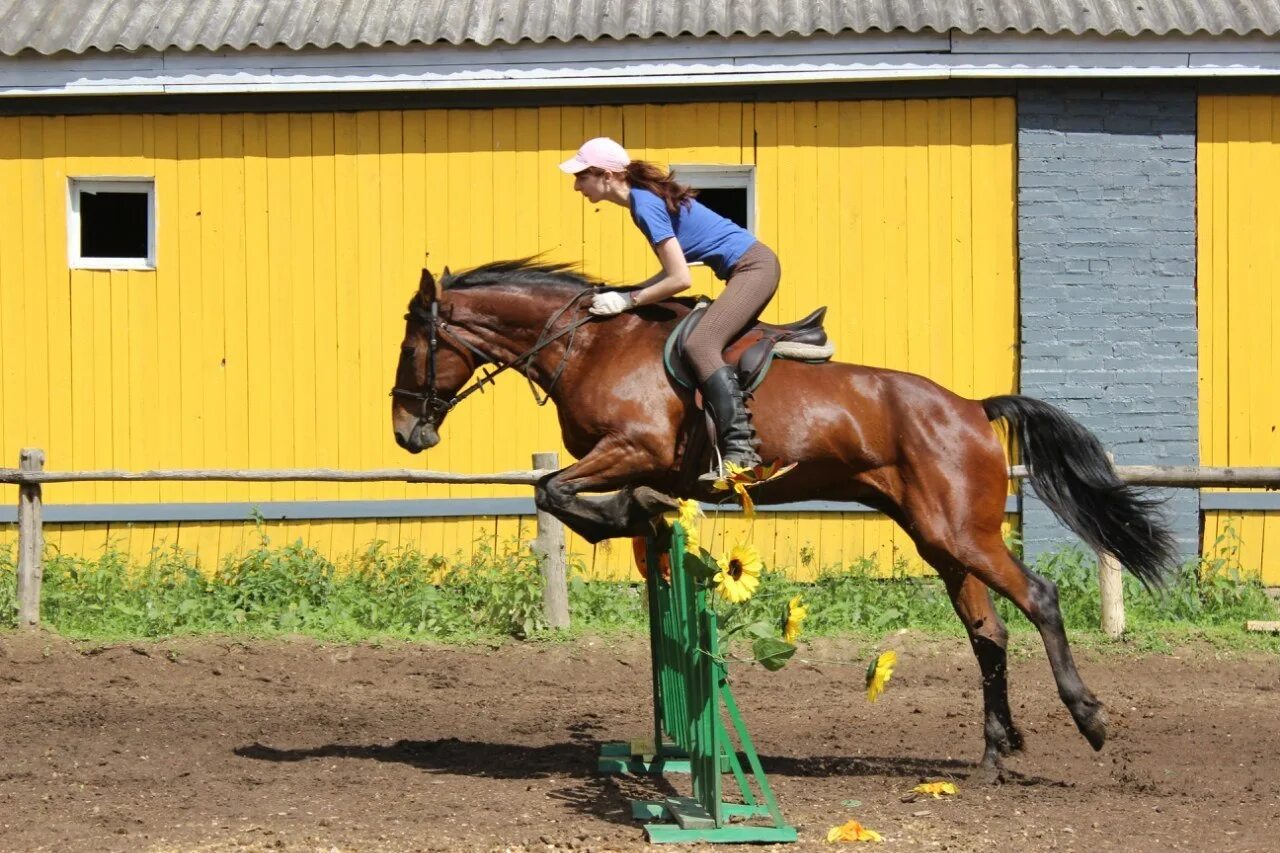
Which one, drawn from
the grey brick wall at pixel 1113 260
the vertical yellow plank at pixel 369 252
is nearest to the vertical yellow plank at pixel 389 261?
the vertical yellow plank at pixel 369 252

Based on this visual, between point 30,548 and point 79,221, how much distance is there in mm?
2410

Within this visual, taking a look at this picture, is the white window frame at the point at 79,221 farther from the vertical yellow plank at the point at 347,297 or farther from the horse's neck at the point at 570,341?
the horse's neck at the point at 570,341

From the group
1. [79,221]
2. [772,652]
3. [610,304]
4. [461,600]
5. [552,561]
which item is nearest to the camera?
[772,652]

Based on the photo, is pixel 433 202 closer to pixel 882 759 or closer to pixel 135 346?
pixel 135 346

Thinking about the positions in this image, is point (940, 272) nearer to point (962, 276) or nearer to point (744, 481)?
point (962, 276)

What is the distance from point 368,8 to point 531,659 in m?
4.63

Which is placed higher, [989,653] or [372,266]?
[372,266]

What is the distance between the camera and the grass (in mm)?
9711

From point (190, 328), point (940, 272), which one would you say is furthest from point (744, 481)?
point (190, 328)

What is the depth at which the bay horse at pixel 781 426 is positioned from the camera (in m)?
6.60

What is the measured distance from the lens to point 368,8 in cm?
1067

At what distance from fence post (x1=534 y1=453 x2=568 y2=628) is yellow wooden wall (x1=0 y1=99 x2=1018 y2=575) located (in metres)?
0.92

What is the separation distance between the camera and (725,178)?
1061 centimetres

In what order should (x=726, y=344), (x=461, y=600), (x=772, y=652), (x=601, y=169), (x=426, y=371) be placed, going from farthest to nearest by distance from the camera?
(x=461, y=600)
(x=426, y=371)
(x=726, y=344)
(x=601, y=169)
(x=772, y=652)
